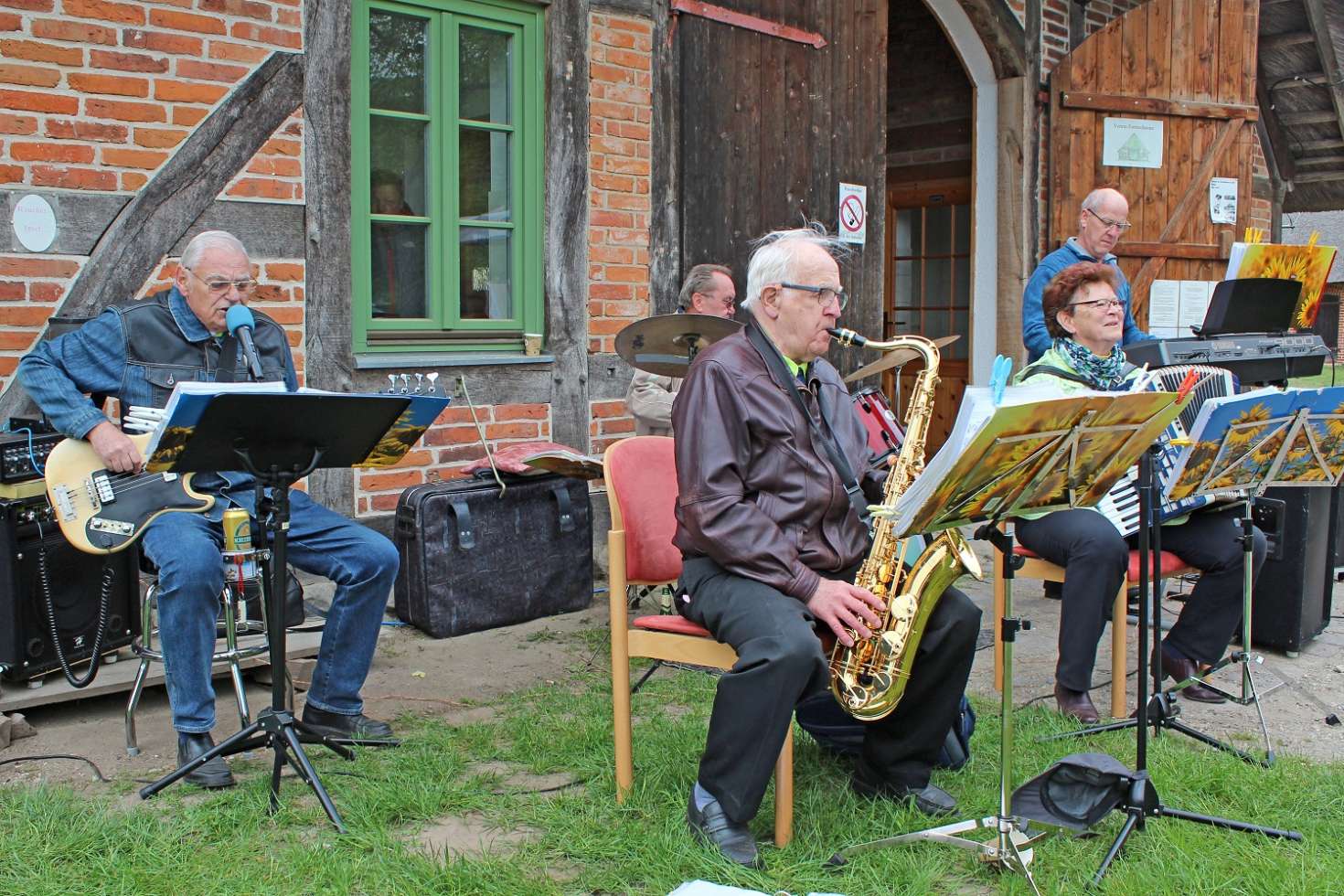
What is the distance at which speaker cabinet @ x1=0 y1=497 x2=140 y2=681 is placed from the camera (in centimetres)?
396

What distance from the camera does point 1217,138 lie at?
8758 mm

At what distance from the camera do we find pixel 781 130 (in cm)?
707

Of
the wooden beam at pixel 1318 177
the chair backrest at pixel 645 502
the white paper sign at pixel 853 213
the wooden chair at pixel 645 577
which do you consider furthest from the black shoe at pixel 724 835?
the wooden beam at pixel 1318 177

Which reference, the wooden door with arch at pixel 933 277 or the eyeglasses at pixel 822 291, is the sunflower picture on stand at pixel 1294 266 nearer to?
the eyeglasses at pixel 822 291

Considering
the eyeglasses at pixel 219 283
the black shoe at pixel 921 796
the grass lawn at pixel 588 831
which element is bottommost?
the grass lawn at pixel 588 831

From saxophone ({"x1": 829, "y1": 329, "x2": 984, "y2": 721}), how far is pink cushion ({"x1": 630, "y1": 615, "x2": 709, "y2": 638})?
35 cm

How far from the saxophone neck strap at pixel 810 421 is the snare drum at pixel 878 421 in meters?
2.11

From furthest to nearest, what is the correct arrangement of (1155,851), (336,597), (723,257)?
(723,257) < (336,597) < (1155,851)

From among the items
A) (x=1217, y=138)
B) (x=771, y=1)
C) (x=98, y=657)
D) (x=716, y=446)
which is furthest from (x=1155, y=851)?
(x=1217, y=138)

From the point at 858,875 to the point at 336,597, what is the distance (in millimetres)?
1877

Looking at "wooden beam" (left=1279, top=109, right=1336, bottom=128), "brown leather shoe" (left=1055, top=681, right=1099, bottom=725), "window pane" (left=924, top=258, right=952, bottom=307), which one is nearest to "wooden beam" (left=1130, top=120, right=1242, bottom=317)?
"window pane" (left=924, top=258, right=952, bottom=307)

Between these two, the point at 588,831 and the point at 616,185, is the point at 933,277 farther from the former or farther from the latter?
the point at 588,831

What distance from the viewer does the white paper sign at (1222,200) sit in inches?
345

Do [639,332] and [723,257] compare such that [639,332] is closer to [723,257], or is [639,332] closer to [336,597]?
[336,597]
